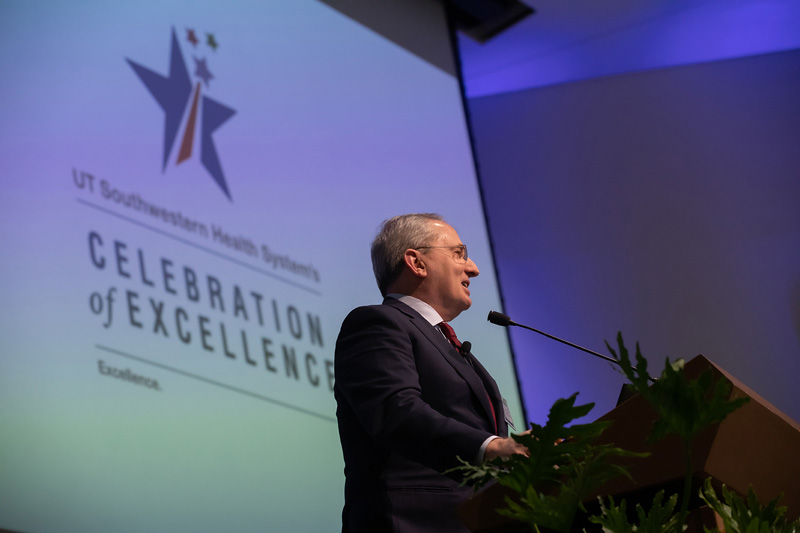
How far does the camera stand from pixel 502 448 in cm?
133

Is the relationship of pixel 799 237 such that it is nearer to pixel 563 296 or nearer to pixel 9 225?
pixel 563 296

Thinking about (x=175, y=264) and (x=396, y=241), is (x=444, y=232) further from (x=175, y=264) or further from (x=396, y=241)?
(x=175, y=264)

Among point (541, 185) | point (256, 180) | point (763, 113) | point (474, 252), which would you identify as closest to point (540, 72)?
point (541, 185)

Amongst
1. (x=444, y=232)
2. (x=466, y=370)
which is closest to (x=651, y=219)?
(x=444, y=232)

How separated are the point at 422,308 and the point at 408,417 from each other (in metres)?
0.49

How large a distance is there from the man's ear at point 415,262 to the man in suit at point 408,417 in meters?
0.06

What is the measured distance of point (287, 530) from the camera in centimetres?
290

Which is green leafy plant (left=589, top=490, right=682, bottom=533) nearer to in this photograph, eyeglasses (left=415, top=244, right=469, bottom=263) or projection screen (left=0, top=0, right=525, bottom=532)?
eyeglasses (left=415, top=244, right=469, bottom=263)

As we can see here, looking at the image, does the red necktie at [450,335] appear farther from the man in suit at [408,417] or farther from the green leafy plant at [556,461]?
the green leafy plant at [556,461]

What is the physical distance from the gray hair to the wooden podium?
83 centimetres

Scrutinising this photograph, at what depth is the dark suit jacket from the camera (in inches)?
56.5

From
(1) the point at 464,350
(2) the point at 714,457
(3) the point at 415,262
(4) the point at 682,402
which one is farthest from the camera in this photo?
(3) the point at 415,262

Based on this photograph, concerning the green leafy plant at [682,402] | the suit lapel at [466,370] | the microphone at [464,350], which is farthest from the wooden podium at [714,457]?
the microphone at [464,350]

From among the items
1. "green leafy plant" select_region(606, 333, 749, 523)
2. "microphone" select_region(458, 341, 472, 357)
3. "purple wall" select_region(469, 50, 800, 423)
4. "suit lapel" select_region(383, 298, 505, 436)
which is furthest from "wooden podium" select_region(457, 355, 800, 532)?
"purple wall" select_region(469, 50, 800, 423)
